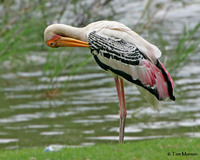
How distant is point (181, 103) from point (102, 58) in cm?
608

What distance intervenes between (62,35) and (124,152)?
2.03 metres

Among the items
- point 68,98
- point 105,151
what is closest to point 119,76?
point 105,151

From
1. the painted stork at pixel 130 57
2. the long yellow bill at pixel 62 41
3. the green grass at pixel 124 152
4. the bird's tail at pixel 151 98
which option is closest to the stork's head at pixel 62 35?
the long yellow bill at pixel 62 41

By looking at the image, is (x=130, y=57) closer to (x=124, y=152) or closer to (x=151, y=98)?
(x=151, y=98)

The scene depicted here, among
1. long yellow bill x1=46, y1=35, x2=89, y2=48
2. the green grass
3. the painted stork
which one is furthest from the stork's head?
the green grass

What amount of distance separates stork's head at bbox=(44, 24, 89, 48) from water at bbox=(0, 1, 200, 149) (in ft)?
8.93

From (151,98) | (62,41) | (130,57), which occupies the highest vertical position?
(62,41)

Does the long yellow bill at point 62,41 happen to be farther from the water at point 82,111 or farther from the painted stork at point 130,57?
the water at point 82,111

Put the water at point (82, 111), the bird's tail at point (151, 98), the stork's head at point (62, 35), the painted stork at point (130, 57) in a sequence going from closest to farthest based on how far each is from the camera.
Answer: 1. the painted stork at point (130, 57)
2. the bird's tail at point (151, 98)
3. the stork's head at point (62, 35)
4. the water at point (82, 111)

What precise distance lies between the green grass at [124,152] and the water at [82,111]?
2.65m

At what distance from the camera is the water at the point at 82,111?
10.6 m

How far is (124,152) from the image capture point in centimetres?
666

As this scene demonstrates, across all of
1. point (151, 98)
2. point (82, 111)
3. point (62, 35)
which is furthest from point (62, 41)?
point (82, 111)

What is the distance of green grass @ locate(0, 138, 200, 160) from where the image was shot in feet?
21.1
